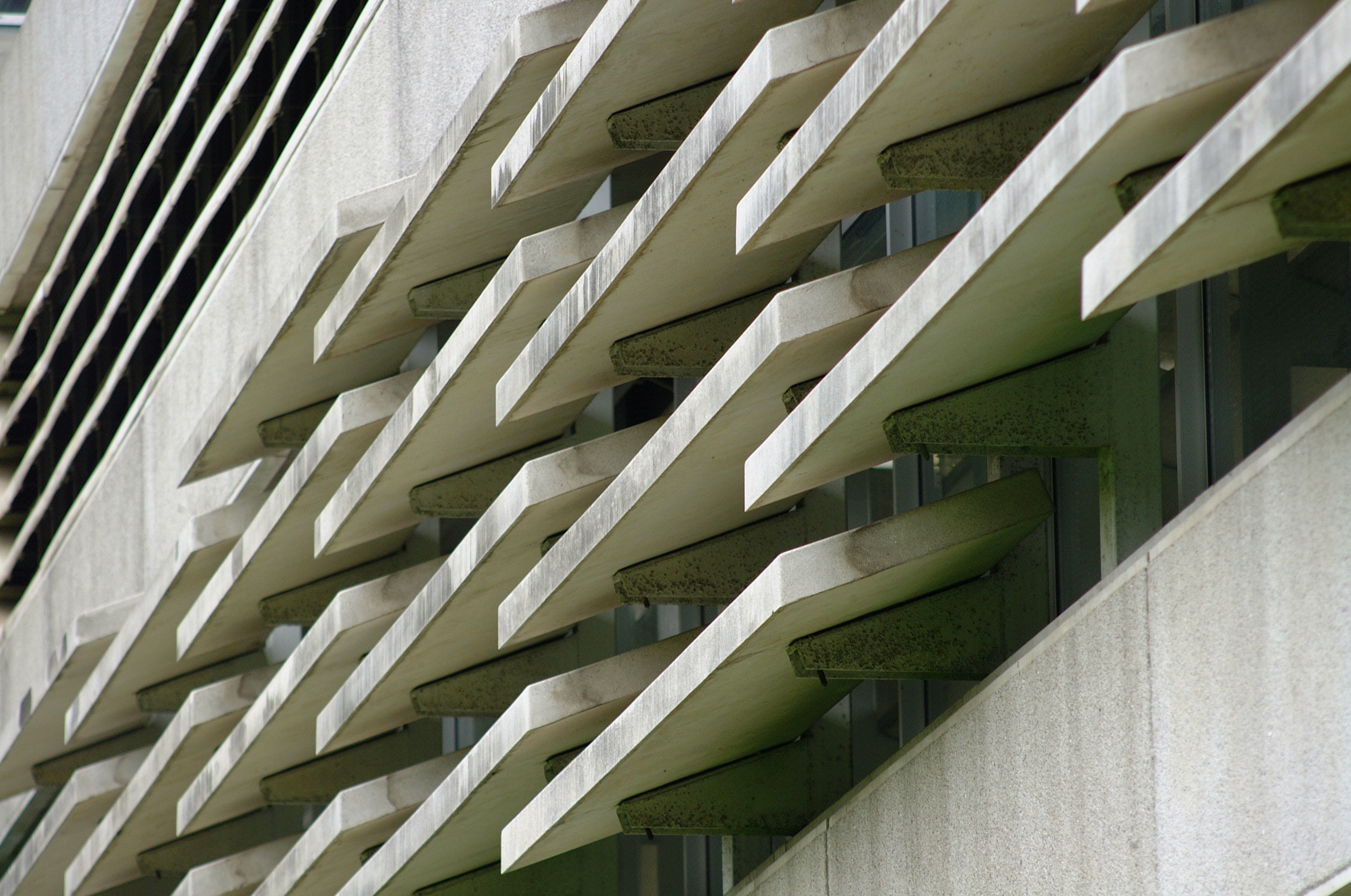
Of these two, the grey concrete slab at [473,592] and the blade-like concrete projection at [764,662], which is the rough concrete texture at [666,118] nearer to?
the grey concrete slab at [473,592]

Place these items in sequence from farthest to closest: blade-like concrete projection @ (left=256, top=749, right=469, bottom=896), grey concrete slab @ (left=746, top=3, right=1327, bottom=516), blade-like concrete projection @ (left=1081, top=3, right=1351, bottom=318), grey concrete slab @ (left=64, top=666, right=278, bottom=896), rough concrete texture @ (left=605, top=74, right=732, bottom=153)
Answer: grey concrete slab @ (left=64, top=666, right=278, bottom=896)
blade-like concrete projection @ (left=256, top=749, right=469, bottom=896)
rough concrete texture @ (left=605, top=74, right=732, bottom=153)
grey concrete slab @ (left=746, top=3, right=1327, bottom=516)
blade-like concrete projection @ (left=1081, top=3, right=1351, bottom=318)

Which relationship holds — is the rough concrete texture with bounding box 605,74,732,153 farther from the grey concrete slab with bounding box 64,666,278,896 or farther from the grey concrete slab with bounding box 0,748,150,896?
the grey concrete slab with bounding box 0,748,150,896

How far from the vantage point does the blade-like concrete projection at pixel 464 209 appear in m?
9.98

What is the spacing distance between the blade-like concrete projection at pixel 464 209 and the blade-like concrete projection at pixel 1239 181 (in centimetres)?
506

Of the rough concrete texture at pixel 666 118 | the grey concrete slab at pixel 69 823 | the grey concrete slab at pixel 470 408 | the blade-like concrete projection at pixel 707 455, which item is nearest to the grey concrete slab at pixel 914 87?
the blade-like concrete projection at pixel 707 455

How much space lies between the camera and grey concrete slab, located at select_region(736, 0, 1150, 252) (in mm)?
6273

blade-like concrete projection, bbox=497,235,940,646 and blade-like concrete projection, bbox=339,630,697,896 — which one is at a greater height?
blade-like concrete projection, bbox=497,235,940,646

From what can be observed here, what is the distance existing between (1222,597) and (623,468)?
4331 mm

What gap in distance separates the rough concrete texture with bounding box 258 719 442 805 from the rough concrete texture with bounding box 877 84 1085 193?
886cm

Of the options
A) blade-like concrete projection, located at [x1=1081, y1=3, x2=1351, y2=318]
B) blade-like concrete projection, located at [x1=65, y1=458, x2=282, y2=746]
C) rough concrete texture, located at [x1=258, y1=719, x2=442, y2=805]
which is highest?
blade-like concrete projection, located at [x1=1081, y1=3, x2=1351, y2=318]

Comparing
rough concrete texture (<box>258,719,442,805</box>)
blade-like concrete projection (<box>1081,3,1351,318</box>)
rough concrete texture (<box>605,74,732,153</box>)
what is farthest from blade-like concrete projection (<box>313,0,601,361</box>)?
blade-like concrete projection (<box>1081,3,1351,318</box>)

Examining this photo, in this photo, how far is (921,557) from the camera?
7570 millimetres

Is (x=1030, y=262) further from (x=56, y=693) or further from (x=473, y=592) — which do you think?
(x=56, y=693)

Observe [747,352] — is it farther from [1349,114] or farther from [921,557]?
[1349,114]
